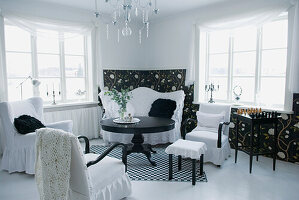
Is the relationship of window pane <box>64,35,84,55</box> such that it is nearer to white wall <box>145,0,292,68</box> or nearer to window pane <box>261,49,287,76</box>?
white wall <box>145,0,292,68</box>

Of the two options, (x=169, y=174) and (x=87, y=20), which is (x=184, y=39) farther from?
(x=169, y=174)

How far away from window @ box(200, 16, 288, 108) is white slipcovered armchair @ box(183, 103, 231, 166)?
0.66 metres

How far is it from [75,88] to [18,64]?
122 cm

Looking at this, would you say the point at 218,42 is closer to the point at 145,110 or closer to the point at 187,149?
the point at 145,110

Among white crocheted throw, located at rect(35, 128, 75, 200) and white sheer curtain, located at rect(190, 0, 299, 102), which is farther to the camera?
white sheer curtain, located at rect(190, 0, 299, 102)

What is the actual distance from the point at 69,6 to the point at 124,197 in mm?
3852

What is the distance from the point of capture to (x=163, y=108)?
505 cm

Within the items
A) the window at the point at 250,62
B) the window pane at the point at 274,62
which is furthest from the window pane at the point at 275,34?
the window pane at the point at 274,62

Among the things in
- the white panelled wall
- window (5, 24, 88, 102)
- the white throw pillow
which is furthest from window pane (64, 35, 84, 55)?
the white throw pillow

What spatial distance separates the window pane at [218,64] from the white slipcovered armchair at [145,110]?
813 millimetres

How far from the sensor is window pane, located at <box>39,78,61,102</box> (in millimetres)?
4904

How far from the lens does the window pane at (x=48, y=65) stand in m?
4.86

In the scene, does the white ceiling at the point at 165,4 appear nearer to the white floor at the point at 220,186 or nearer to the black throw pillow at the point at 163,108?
the black throw pillow at the point at 163,108

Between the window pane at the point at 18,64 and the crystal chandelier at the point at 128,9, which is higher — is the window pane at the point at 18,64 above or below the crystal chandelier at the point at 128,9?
below
